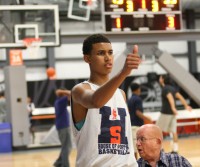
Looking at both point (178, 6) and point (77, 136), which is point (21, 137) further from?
point (77, 136)

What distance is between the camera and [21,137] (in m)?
14.1

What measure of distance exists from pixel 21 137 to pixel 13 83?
151 centimetres

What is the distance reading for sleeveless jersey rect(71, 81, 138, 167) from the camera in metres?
2.99

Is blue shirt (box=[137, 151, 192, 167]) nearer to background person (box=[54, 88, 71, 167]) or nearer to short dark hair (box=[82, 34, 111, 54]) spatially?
short dark hair (box=[82, 34, 111, 54])

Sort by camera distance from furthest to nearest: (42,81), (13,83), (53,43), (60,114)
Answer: (42,81) → (13,83) → (53,43) → (60,114)

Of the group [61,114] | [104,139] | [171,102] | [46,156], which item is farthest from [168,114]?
[104,139]

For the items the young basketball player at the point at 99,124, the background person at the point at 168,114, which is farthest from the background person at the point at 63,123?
the young basketball player at the point at 99,124

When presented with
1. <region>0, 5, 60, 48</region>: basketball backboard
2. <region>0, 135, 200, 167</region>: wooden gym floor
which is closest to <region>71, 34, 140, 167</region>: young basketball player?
<region>0, 135, 200, 167</region>: wooden gym floor

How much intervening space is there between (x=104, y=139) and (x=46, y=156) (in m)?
10.0

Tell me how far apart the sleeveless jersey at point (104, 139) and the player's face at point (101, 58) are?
13cm

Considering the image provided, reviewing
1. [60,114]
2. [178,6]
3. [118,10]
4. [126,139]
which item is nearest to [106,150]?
[126,139]

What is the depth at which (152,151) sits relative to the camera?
3.52 meters

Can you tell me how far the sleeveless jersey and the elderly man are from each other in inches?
18.9

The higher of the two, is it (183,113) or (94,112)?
(94,112)
